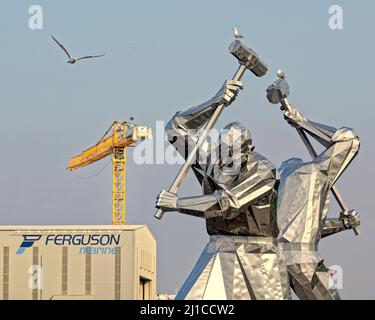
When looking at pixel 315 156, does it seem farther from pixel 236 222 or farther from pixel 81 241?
pixel 81 241

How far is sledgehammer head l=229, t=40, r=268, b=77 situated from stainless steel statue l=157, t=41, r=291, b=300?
1.60m

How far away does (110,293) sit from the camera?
81.8 meters

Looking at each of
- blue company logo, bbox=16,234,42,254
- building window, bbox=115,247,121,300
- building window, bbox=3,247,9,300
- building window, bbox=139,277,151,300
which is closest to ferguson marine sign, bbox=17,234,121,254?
blue company logo, bbox=16,234,42,254

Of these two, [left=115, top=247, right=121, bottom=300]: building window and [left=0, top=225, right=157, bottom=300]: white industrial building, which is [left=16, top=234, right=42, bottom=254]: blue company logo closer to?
[left=0, top=225, right=157, bottom=300]: white industrial building

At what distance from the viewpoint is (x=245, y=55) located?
2614cm

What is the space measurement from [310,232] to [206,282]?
5510mm

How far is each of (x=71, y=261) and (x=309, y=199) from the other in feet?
176

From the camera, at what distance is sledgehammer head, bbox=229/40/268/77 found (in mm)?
26156

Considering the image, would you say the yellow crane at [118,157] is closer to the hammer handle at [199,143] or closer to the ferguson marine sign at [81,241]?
the ferguson marine sign at [81,241]

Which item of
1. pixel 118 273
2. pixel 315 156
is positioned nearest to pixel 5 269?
pixel 118 273

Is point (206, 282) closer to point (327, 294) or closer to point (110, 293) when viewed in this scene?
point (327, 294)

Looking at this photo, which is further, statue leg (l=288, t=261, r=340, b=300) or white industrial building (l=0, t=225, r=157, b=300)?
white industrial building (l=0, t=225, r=157, b=300)

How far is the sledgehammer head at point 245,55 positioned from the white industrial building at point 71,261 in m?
55.7

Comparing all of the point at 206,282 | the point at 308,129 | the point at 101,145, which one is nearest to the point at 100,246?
the point at 101,145
